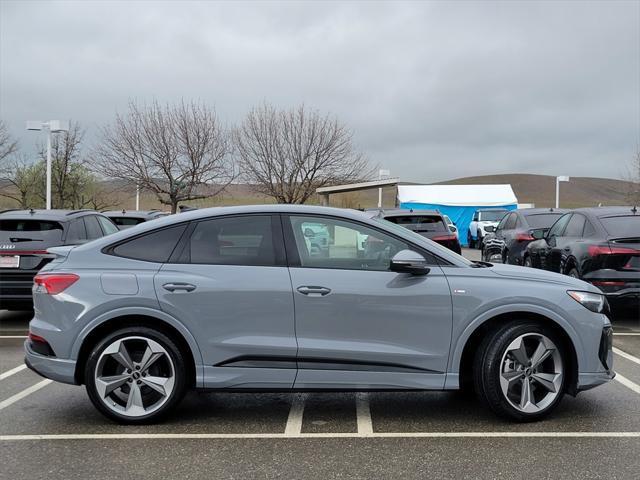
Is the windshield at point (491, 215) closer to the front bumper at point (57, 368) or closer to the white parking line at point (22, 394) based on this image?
the white parking line at point (22, 394)

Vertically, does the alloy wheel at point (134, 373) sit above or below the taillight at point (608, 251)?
below

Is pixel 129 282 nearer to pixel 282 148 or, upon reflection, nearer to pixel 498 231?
pixel 498 231

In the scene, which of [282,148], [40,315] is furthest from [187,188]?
[40,315]

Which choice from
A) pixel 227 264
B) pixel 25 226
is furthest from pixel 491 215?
pixel 227 264

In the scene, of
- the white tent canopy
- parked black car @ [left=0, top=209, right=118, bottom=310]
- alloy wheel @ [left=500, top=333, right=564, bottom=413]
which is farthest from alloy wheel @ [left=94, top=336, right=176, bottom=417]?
the white tent canopy

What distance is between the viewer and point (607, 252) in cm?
770

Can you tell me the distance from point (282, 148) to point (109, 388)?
29989 millimetres

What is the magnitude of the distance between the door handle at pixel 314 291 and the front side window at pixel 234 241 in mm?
304

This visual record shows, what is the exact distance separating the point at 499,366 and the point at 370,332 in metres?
0.93

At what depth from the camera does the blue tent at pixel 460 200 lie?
103 feet

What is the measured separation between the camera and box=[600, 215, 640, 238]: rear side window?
782cm

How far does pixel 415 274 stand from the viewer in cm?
425

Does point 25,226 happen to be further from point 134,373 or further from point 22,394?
point 134,373

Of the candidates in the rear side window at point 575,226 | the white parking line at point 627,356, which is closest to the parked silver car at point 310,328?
the white parking line at point 627,356
